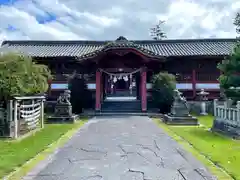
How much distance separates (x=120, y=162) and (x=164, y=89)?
580 inches

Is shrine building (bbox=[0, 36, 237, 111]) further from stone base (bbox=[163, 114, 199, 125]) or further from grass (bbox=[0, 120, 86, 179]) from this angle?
grass (bbox=[0, 120, 86, 179])

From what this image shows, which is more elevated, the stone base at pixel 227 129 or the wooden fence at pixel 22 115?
the wooden fence at pixel 22 115

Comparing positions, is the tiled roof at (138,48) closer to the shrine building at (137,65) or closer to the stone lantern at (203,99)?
the shrine building at (137,65)

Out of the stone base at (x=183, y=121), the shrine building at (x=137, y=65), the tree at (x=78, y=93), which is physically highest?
the shrine building at (x=137, y=65)

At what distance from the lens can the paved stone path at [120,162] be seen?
614 cm

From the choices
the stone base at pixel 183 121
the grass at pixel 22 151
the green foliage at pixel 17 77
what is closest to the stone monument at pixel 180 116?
the stone base at pixel 183 121

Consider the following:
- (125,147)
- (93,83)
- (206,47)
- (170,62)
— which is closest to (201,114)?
(170,62)

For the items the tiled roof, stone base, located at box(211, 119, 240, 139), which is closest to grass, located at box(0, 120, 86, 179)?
stone base, located at box(211, 119, 240, 139)

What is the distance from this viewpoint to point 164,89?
2162cm

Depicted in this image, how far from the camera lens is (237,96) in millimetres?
12758

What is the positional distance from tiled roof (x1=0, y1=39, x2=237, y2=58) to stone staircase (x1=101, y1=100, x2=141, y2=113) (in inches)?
160

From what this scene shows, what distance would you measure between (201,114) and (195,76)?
3.12 meters

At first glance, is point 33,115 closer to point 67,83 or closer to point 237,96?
point 237,96

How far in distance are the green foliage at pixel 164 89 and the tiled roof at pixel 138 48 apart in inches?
70.1
